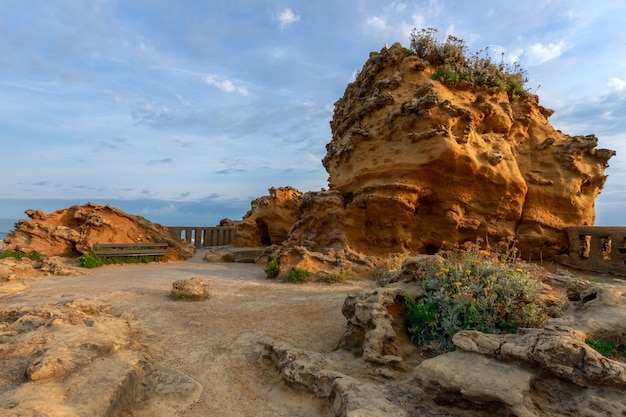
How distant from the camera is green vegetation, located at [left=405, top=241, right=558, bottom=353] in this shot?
4449mm

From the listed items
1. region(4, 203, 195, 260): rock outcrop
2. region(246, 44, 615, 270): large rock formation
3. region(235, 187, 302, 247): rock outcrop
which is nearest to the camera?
region(246, 44, 615, 270): large rock formation

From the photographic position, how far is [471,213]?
41.3ft

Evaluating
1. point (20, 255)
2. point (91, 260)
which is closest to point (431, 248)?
point (91, 260)

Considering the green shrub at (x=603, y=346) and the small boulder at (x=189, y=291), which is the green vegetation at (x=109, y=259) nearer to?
the small boulder at (x=189, y=291)

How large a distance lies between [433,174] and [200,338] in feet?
30.3

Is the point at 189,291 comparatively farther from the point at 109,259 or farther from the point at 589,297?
the point at 109,259

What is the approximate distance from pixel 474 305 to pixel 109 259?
1305 centimetres

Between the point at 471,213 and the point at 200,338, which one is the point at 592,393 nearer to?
the point at 200,338

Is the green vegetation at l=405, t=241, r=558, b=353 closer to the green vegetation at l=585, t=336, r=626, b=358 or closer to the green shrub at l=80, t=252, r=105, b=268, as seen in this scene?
the green vegetation at l=585, t=336, r=626, b=358

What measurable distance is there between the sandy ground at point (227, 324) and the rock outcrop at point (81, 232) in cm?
415

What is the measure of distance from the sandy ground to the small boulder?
7.5 inches

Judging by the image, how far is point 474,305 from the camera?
461 cm

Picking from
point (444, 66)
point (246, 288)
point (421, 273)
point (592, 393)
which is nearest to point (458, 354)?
point (592, 393)

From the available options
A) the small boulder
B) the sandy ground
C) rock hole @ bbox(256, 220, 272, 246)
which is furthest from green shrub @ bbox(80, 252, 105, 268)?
rock hole @ bbox(256, 220, 272, 246)
